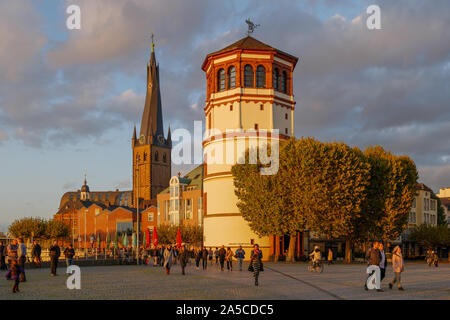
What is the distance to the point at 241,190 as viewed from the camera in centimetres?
5784

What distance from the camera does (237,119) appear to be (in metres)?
61.5

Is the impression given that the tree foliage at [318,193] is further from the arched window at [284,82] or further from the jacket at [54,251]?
the jacket at [54,251]

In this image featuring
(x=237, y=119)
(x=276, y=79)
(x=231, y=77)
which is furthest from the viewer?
(x=276, y=79)

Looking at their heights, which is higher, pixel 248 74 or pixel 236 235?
pixel 248 74

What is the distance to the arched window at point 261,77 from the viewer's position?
62531mm

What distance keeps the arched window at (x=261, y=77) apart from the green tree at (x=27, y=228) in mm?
46756

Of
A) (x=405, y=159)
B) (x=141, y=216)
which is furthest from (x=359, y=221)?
(x=141, y=216)

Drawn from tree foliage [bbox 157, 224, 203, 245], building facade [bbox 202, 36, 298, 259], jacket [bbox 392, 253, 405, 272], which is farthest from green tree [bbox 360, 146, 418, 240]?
tree foliage [bbox 157, 224, 203, 245]

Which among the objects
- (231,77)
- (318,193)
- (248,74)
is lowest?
(318,193)

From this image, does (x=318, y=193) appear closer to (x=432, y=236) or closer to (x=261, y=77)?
(x=261, y=77)

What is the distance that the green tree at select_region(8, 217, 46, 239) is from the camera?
289 feet

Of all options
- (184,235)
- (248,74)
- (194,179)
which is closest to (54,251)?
(248,74)

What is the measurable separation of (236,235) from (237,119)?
13006 mm
